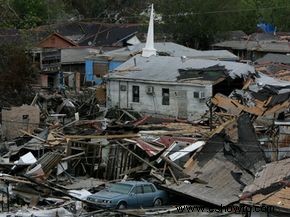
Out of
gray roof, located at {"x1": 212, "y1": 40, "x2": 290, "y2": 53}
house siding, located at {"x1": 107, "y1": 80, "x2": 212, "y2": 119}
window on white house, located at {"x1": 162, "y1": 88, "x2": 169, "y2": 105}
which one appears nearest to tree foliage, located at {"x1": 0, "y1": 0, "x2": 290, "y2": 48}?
gray roof, located at {"x1": 212, "y1": 40, "x2": 290, "y2": 53}

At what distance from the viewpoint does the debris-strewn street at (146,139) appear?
2173 centimetres

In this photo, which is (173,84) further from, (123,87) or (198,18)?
(198,18)

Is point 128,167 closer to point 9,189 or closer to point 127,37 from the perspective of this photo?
point 9,189

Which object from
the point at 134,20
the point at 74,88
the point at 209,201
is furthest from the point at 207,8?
the point at 209,201

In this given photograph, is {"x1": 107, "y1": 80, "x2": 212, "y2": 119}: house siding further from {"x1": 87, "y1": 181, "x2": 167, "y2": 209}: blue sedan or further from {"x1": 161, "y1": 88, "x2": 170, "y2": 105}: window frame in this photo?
{"x1": 87, "y1": 181, "x2": 167, "y2": 209}: blue sedan

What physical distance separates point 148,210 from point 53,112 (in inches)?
695

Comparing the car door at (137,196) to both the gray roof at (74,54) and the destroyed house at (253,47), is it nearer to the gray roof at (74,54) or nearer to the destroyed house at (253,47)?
the gray roof at (74,54)

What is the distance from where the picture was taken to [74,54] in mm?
55344

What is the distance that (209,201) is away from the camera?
2191 centimetres

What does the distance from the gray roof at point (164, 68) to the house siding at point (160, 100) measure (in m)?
0.41

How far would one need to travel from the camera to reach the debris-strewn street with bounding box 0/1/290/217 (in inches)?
856

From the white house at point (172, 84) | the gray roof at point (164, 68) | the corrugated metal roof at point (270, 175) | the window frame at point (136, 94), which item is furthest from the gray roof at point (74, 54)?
the corrugated metal roof at point (270, 175)

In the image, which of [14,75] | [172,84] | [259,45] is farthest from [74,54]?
[172,84]

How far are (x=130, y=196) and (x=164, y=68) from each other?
1661 centimetres
